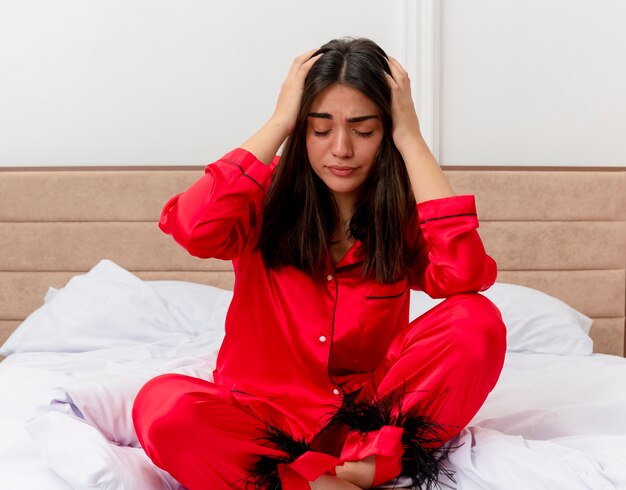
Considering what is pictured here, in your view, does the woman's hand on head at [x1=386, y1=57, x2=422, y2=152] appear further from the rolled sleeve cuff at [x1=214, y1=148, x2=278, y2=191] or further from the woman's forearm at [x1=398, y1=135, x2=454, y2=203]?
the rolled sleeve cuff at [x1=214, y1=148, x2=278, y2=191]

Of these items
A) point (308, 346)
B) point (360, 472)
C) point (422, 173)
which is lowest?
point (360, 472)

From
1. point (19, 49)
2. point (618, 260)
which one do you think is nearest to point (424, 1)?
point (618, 260)

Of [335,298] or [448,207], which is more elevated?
[448,207]

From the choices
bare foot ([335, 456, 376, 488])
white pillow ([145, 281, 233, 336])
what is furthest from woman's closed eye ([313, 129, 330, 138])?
white pillow ([145, 281, 233, 336])

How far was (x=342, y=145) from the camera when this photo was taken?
65.2 inches

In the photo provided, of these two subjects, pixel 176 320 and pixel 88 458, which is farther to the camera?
pixel 176 320

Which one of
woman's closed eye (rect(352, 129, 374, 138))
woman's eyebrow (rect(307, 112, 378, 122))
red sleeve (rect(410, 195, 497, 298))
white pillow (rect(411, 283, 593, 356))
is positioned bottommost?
white pillow (rect(411, 283, 593, 356))

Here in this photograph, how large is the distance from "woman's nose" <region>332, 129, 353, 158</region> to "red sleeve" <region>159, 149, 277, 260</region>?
15 cm

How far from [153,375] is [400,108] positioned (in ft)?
2.90

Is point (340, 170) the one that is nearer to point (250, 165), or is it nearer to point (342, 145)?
point (342, 145)

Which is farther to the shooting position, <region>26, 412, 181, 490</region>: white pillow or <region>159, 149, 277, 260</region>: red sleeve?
<region>159, 149, 277, 260</region>: red sleeve

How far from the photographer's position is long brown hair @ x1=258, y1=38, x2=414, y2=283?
170 centimetres

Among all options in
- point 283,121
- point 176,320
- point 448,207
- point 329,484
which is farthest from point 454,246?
point 176,320

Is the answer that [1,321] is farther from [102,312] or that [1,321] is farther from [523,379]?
[523,379]
